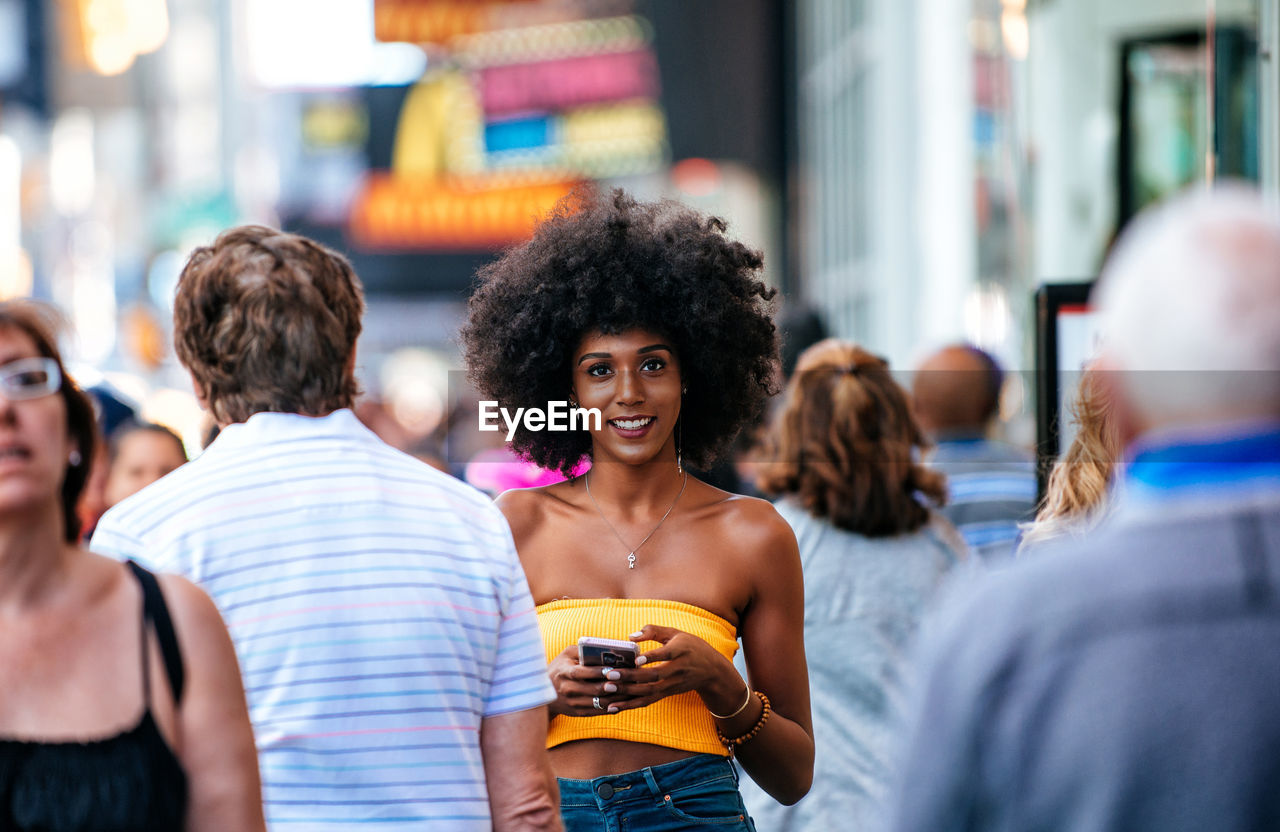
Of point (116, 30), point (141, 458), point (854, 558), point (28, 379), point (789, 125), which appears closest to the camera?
point (28, 379)

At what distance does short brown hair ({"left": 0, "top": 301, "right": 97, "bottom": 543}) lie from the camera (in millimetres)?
2174

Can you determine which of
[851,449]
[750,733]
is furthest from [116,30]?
[750,733]

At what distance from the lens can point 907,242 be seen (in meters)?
12.9

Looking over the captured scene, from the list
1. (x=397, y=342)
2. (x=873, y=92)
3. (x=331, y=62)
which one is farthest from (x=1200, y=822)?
(x=397, y=342)

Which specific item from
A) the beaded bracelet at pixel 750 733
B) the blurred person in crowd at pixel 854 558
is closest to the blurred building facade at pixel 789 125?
the blurred person in crowd at pixel 854 558

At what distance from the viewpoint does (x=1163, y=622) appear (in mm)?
1693

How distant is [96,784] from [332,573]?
607 mm

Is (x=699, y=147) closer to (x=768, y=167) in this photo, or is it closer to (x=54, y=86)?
(x=768, y=167)

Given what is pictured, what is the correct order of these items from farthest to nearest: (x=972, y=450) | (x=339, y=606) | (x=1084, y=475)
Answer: (x=972, y=450)
(x=1084, y=475)
(x=339, y=606)

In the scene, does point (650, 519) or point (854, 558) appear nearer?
point (650, 519)

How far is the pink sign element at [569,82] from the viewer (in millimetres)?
19188

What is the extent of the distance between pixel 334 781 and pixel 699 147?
15892mm

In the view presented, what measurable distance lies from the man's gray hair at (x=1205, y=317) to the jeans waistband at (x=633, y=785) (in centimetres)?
164

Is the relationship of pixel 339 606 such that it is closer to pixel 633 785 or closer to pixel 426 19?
pixel 633 785
